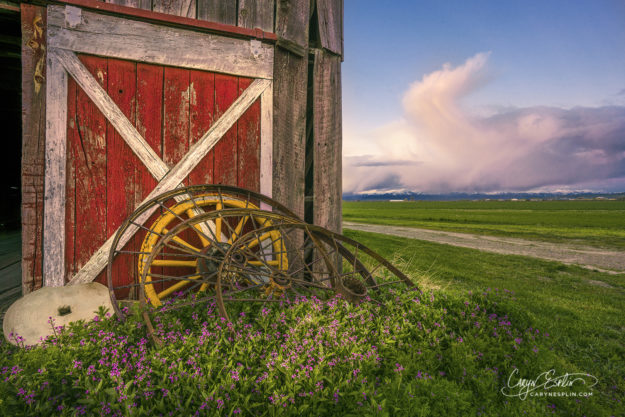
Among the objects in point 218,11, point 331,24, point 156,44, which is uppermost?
point 331,24

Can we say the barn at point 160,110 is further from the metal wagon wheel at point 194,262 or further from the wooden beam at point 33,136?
the metal wagon wheel at point 194,262

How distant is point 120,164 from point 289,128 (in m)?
2.17

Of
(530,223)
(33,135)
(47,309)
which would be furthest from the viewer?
(530,223)

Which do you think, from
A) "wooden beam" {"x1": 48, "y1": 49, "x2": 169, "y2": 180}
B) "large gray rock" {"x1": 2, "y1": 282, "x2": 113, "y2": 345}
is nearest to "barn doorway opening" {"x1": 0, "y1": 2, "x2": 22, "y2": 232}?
"wooden beam" {"x1": 48, "y1": 49, "x2": 169, "y2": 180}

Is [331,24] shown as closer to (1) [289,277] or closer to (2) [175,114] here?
(2) [175,114]

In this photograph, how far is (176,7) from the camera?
3.72m

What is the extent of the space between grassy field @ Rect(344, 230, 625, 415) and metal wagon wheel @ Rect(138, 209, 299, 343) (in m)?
2.32

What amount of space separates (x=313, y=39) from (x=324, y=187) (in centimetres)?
220

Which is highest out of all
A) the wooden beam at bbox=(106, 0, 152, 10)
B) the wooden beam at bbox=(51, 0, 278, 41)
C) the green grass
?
the wooden beam at bbox=(106, 0, 152, 10)

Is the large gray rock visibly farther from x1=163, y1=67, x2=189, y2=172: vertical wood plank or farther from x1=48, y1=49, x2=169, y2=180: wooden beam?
x1=163, y1=67, x2=189, y2=172: vertical wood plank

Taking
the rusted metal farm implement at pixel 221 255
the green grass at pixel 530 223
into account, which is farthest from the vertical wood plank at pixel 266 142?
the green grass at pixel 530 223

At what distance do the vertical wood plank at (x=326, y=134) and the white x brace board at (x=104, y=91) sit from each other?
0.72 m

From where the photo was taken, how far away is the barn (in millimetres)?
3285

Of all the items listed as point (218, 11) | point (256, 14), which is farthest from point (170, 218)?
point (256, 14)
